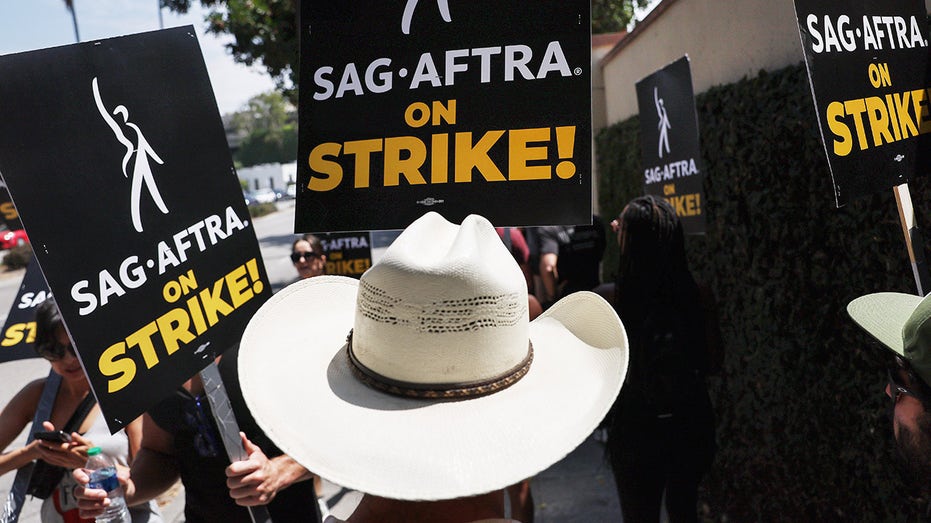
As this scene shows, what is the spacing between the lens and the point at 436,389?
137 centimetres

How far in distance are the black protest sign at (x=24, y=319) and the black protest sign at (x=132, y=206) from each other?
2.12 m

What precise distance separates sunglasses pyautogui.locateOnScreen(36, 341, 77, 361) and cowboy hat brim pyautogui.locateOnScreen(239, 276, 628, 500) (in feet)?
5.52

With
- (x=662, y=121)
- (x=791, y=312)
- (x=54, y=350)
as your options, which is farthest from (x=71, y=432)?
(x=662, y=121)

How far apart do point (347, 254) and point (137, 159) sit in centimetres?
437

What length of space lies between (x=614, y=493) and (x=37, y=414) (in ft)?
11.1

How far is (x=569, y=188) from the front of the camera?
221 cm

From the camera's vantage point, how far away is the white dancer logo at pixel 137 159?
183 cm

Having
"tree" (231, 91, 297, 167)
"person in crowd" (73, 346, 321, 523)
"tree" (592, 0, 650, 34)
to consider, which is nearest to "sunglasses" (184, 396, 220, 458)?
"person in crowd" (73, 346, 321, 523)

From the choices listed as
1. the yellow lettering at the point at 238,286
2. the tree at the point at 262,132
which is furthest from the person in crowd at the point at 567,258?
the tree at the point at 262,132

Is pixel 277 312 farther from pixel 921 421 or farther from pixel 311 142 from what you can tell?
pixel 921 421

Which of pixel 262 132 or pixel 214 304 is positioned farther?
pixel 262 132

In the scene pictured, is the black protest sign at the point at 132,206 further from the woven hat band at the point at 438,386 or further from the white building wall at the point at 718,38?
the white building wall at the point at 718,38

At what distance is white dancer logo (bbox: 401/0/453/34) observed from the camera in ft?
7.43

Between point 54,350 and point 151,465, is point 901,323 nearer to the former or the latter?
point 151,465
